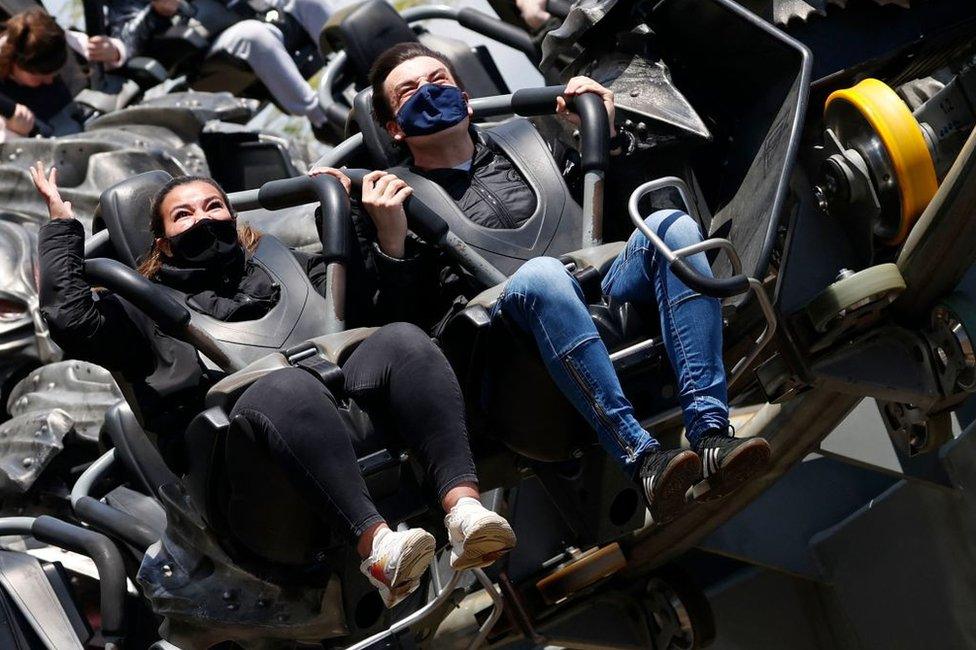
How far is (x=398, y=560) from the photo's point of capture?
2.69m

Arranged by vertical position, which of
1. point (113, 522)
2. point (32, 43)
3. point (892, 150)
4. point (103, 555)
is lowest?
point (103, 555)

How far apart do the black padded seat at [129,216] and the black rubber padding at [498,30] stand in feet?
5.31

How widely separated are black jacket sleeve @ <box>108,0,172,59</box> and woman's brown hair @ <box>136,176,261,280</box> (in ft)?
10.2

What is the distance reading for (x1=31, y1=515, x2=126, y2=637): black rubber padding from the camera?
12.9ft

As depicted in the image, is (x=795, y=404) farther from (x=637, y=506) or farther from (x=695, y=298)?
(x=695, y=298)

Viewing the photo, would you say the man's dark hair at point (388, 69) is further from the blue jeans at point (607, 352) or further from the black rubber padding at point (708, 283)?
the black rubber padding at point (708, 283)

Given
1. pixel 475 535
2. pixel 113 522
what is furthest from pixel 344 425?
pixel 113 522

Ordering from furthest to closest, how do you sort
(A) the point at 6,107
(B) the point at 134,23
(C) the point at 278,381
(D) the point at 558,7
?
1. (B) the point at 134,23
2. (A) the point at 6,107
3. (D) the point at 558,7
4. (C) the point at 278,381

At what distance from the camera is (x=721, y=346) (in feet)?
9.45

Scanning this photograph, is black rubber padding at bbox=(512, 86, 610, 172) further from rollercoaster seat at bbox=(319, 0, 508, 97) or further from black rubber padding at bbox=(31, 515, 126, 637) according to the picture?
rollercoaster seat at bbox=(319, 0, 508, 97)

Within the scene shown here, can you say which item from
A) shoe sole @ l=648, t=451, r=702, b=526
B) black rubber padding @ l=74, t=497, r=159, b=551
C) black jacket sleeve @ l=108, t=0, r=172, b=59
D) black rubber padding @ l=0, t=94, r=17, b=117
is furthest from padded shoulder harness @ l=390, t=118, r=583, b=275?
black jacket sleeve @ l=108, t=0, r=172, b=59

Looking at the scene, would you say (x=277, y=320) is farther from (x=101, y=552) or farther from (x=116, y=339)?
(x=101, y=552)

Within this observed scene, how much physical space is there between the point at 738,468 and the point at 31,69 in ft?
13.0

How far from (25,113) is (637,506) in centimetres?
332
